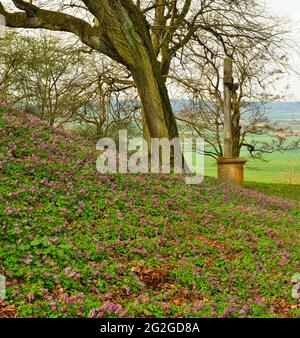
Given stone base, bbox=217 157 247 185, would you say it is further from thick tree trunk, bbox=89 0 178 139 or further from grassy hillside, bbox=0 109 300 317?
grassy hillside, bbox=0 109 300 317

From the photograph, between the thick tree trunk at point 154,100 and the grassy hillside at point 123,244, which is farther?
the thick tree trunk at point 154,100

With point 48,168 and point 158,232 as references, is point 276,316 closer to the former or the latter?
point 158,232

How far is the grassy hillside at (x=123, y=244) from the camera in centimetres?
564

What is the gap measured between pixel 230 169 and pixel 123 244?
10.7m

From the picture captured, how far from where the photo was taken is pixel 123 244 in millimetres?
7359

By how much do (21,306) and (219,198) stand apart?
24.2 feet

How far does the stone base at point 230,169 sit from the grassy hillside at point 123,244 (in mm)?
5876

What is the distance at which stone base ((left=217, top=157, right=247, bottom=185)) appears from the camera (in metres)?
17.3

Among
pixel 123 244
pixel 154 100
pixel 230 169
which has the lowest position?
pixel 123 244

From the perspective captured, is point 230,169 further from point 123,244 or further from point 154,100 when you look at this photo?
point 123,244

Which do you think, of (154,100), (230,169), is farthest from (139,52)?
(230,169)

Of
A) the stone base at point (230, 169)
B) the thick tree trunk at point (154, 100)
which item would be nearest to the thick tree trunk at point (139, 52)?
the thick tree trunk at point (154, 100)

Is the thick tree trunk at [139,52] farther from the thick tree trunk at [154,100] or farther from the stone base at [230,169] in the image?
the stone base at [230,169]

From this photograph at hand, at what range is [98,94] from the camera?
63.1 ft
